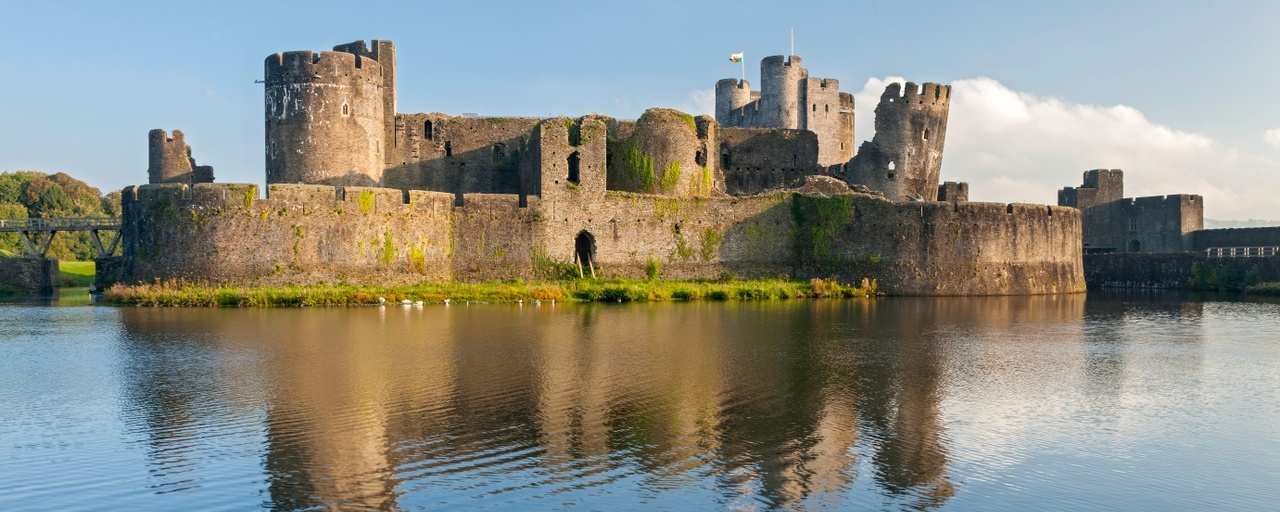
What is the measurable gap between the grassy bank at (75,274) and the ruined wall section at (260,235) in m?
16.9

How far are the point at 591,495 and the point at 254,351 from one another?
37.3 ft

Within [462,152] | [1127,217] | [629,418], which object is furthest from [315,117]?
[1127,217]

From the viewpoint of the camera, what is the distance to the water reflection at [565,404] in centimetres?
1065

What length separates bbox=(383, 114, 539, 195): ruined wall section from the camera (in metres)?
40.4

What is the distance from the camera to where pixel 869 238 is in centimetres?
3884

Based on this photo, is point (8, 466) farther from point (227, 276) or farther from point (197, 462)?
point (227, 276)

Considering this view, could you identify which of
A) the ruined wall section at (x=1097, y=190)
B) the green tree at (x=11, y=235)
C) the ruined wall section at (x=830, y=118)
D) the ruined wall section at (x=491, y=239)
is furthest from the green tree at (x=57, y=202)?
the ruined wall section at (x=1097, y=190)

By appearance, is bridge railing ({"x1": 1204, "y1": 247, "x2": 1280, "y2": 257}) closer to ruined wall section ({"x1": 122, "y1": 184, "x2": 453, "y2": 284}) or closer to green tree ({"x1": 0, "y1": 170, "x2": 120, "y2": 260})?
ruined wall section ({"x1": 122, "y1": 184, "x2": 453, "y2": 284})

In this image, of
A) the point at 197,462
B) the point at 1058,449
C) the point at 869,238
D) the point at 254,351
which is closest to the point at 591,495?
the point at 197,462

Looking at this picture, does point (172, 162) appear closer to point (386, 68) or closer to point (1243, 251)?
point (386, 68)

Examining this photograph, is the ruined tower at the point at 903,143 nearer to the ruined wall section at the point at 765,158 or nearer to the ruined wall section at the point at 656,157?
the ruined wall section at the point at 765,158

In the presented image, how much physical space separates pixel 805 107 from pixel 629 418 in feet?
127

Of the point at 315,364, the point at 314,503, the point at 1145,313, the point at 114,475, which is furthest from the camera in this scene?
the point at 1145,313

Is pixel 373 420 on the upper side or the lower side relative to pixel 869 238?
lower
